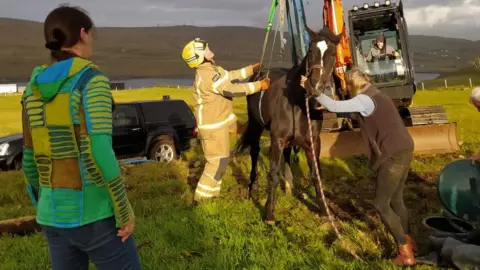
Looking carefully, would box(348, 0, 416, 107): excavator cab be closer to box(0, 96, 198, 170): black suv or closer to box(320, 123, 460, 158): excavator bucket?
box(320, 123, 460, 158): excavator bucket

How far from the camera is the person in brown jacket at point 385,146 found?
172 inches

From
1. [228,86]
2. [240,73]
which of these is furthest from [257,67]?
[228,86]

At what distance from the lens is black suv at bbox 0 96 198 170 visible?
35.7 ft

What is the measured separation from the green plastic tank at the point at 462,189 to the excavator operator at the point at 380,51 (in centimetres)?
780

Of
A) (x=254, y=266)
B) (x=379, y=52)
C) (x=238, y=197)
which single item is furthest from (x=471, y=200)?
(x=379, y=52)

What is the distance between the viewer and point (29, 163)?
2.68 metres

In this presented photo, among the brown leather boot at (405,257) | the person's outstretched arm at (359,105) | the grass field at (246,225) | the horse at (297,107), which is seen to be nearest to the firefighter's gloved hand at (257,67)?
the horse at (297,107)

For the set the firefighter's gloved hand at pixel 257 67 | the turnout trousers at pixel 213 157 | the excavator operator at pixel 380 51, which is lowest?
the turnout trousers at pixel 213 157

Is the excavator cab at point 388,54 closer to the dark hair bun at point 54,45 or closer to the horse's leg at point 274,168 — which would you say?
Answer: the horse's leg at point 274,168

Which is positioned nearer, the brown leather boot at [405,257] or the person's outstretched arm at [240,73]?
the brown leather boot at [405,257]

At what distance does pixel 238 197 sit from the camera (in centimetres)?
735

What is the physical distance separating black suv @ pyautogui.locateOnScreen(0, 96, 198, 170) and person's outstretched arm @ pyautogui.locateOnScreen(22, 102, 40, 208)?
28.9 feet

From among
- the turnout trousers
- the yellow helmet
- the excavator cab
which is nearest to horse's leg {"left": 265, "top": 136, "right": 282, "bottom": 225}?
the turnout trousers

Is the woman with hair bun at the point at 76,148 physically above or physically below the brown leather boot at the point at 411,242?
above
